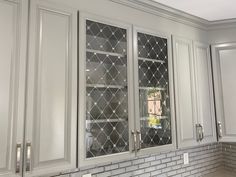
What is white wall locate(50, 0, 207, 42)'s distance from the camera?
1.51 metres

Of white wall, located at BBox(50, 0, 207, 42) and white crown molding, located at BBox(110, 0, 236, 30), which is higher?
white crown molding, located at BBox(110, 0, 236, 30)

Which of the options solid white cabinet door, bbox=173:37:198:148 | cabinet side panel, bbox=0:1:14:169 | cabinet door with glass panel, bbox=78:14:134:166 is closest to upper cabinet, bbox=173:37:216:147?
solid white cabinet door, bbox=173:37:198:148

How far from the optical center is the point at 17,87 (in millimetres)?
1165

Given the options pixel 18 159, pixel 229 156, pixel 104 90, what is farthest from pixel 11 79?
pixel 229 156

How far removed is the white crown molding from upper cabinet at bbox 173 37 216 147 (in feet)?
0.72

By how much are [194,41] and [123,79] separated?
1051mm

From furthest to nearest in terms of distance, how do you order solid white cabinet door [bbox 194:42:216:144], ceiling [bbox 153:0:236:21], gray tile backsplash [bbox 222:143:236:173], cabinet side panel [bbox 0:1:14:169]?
gray tile backsplash [bbox 222:143:236:173] < solid white cabinet door [bbox 194:42:216:144] < ceiling [bbox 153:0:236:21] < cabinet side panel [bbox 0:1:14:169]

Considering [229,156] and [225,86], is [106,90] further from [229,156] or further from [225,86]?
[229,156]

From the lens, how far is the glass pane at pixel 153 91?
1733mm

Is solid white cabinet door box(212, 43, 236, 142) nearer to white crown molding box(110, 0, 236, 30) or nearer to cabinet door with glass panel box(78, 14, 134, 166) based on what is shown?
white crown molding box(110, 0, 236, 30)

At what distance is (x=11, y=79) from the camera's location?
1151 millimetres

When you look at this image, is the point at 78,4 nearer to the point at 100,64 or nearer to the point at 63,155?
the point at 100,64

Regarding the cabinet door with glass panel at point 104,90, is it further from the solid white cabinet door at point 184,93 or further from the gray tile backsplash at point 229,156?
the gray tile backsplash at point 229,156

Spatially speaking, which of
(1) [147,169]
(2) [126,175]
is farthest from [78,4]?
(1) [147,169]
